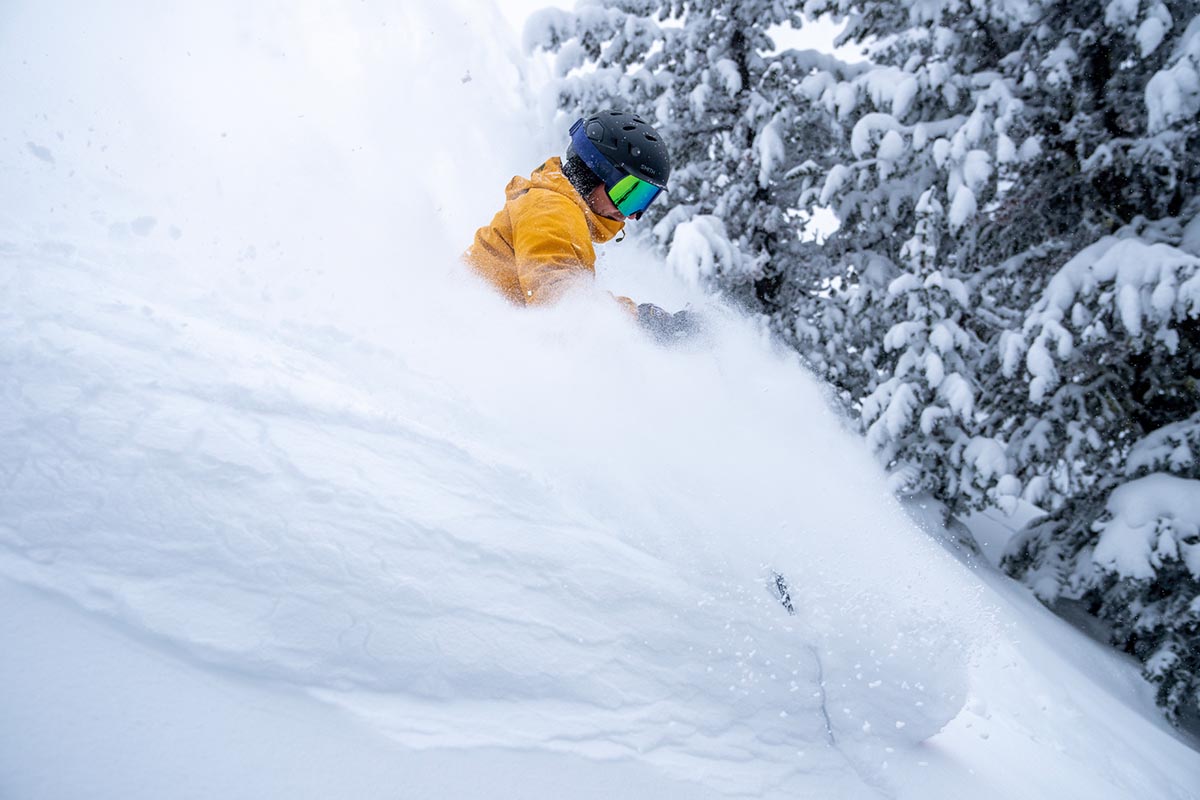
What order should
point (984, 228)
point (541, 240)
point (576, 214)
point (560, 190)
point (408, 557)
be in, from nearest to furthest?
point (408, 557)
point (541, 240)
point (576, 214)
point (560, 190)
point (984, 228)

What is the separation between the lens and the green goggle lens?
3.61 m

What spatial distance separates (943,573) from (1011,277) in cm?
460

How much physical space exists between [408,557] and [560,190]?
252cm

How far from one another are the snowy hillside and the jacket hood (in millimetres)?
630

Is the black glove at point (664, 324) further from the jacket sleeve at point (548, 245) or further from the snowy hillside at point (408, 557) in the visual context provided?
the jacket sleeve at point (548, 245)

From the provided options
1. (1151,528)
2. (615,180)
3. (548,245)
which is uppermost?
(615,180)

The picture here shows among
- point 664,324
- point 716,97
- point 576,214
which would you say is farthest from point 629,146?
point 716,97

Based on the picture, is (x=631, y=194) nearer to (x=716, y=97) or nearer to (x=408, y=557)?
(x=408, y=557)

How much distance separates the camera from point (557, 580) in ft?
5.00

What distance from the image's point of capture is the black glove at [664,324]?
3.28m

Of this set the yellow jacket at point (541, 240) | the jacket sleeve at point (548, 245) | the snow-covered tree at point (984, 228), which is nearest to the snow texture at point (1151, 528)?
the snow-covered tree at point (984, 228)

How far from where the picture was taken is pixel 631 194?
3.65 meters

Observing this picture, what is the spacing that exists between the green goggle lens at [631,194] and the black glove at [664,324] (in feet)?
2.40

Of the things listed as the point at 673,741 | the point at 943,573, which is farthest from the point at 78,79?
the point at 943,573
